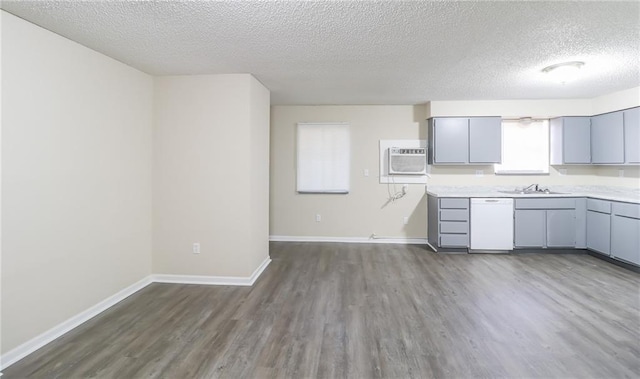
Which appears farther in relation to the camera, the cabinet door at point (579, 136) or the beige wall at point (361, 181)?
the beige wall at point (361, 181)

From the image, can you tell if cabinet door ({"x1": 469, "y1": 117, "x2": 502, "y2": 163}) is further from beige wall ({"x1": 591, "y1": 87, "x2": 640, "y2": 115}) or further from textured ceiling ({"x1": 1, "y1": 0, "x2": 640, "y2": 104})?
beige wall ({"x1": 591, "y1": 87, "x2": 640, "y2": 115})

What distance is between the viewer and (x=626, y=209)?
3680mm

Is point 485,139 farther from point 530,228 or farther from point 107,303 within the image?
point 107,303

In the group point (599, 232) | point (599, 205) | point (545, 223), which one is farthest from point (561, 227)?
point (599, 205)

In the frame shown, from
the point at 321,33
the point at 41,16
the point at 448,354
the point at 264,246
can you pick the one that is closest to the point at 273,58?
the point at 321,33

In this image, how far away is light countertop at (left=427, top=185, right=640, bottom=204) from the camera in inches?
165

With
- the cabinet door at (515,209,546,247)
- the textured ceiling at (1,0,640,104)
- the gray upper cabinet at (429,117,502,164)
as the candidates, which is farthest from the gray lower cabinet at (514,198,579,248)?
the textured ceiling at (1,0,640,104)

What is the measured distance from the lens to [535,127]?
190 inches

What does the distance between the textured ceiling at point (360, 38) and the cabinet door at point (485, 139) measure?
0.99 m

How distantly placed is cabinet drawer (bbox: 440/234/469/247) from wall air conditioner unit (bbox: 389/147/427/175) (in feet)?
3.80

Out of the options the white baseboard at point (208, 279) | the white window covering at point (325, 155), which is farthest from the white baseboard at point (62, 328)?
the white window covering at point (325, 155)

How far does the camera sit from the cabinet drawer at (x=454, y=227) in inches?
174

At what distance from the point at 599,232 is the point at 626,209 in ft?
1.82

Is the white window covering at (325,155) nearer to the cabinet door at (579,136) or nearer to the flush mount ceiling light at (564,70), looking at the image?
the flush mount ceiling light at (564,70)
